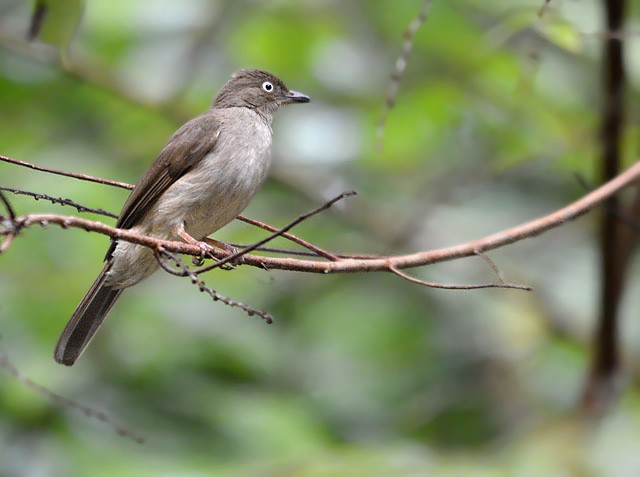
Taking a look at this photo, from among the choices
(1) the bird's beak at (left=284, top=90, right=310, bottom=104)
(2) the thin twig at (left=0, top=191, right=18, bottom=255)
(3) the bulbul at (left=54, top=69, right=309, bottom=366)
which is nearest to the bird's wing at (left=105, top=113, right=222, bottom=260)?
(3) the bulbul at (left=54, top=69, right=309, bottom=366)

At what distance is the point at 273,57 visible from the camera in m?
7.35

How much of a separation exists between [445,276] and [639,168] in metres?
4.05

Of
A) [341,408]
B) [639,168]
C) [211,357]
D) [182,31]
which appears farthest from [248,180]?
[182,31]

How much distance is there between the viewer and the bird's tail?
4176 millimetres

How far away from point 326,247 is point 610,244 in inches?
88.2

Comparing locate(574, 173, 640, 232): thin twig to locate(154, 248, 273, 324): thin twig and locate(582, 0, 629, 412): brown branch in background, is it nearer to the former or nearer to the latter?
locate(582, 0, 629, 412): brown branch in background

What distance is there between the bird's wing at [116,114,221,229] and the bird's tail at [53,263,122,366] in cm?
28

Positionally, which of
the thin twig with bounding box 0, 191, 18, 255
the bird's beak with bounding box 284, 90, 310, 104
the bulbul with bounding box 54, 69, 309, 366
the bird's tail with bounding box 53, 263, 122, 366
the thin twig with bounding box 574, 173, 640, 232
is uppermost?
the thin twig with bounding box 574, 173, 640, 232

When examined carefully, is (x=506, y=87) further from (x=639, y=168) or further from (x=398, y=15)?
(x=639, y=168)

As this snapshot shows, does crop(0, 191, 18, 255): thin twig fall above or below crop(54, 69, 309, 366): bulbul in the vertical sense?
above

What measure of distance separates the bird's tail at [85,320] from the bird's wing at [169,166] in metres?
0.28

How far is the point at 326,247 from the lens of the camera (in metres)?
7.13

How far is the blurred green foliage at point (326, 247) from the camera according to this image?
584cm

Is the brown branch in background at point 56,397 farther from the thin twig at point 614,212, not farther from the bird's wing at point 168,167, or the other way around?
the thin twig at point 614,212
